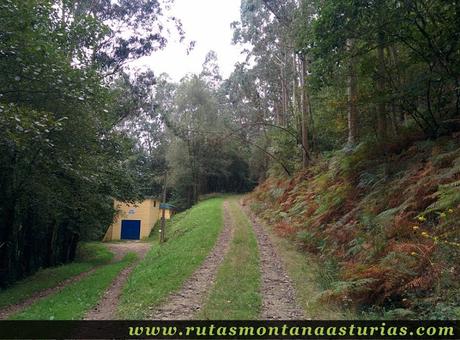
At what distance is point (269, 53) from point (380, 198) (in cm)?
2157

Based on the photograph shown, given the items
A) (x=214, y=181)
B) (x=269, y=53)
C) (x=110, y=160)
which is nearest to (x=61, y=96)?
(x=110, y=160)

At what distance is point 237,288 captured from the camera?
8.20 metres

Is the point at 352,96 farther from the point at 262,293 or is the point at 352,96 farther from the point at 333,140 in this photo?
the point at 262,293

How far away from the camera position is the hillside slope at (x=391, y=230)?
5.90 m

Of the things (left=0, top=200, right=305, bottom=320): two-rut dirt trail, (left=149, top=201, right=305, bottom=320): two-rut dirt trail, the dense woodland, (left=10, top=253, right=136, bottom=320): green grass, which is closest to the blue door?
the dense woodland

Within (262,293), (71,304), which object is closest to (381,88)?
(262,293)

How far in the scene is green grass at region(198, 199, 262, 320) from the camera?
6602 mm

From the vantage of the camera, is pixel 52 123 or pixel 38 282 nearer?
pixel 52 123

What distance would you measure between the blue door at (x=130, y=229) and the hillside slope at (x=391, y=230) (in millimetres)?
27257

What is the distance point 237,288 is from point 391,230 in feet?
11.1

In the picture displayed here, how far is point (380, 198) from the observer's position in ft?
33.4

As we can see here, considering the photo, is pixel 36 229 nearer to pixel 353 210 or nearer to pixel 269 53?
pixel 353 210

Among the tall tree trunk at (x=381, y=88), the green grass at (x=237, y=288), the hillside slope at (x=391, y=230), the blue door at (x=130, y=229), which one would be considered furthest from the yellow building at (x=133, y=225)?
the tall tree trunk at (x=381, y=88)

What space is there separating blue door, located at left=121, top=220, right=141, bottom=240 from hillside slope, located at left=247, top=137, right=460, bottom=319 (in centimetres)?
2726
